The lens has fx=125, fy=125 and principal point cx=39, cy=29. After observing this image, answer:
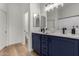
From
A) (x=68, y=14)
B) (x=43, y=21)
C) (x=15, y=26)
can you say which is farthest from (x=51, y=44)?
(x=15, y=26)

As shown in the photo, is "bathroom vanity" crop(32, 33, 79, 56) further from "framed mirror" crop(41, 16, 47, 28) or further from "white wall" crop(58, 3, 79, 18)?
"white wall" crop(58, 3, 79, 18)

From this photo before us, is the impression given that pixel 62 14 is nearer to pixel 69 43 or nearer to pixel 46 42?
pixel 46 42

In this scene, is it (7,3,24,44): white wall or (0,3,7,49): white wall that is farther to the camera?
(7,3,24,44): white wall

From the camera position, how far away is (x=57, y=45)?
273cm

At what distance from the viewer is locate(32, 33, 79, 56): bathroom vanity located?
2182 millimetres

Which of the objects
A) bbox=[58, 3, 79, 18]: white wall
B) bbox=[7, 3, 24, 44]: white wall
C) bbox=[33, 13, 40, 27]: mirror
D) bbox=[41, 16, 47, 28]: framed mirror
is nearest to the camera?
bbox=[58, 3, 79, 18]: white wall

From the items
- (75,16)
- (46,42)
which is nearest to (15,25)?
(46,42)

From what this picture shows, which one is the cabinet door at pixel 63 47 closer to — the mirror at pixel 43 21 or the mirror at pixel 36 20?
the mirror at pixel 43 21

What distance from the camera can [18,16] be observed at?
489cm

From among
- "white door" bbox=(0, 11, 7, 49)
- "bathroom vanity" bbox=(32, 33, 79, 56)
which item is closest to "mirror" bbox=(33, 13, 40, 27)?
"bathroom vanity" bbox=(32, 33, 79, 56)

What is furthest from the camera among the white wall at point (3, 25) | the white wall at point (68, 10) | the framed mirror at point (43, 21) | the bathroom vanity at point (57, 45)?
the white wall at point (3, 25)

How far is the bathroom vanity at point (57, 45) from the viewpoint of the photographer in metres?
2.18

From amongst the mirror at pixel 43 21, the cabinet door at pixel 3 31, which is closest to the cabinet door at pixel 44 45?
the mirror at pixel 43 21

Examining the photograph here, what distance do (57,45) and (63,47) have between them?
0.79 feet
